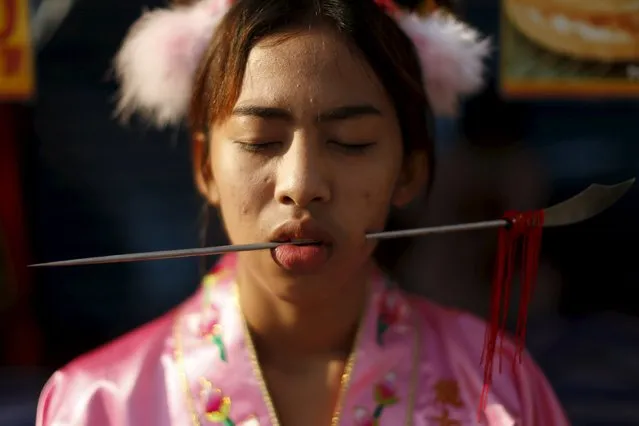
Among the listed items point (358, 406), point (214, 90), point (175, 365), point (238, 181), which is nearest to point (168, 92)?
point (214, 90)

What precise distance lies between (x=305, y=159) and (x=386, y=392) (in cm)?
43

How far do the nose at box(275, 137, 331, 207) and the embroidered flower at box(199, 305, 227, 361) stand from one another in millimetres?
293

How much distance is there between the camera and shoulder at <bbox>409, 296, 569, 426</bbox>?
1307 mm

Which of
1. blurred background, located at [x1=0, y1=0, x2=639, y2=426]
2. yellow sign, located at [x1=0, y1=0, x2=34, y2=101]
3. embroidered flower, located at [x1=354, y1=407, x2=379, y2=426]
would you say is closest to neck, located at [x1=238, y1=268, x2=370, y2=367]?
embroidered flower, located at [x1=354, y1=407, x2=379, y2=426]

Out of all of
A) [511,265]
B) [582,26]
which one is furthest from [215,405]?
[582,26]

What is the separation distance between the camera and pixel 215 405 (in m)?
1.24

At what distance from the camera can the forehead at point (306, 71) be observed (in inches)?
45.2

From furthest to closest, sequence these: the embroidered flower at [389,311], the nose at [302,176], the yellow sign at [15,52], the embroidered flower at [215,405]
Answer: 1. the yellow sign at [15,52]
2. the embroidered flower at [389,311]
3. the embroidered flower at [215,405]
4. the nose at [302,176]

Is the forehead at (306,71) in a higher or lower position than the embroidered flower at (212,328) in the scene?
higher

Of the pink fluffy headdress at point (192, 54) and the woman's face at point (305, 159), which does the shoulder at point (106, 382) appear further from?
the pink fluffy headdress at point (192, 54)

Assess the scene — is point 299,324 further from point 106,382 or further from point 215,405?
point 106,382

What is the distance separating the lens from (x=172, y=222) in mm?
1580

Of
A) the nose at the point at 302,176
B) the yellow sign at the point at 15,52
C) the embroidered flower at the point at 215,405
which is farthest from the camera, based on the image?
the yellow sign at the point at 15,52

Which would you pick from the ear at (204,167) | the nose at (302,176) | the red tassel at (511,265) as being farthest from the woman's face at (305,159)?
the red tassel at (511,265)
